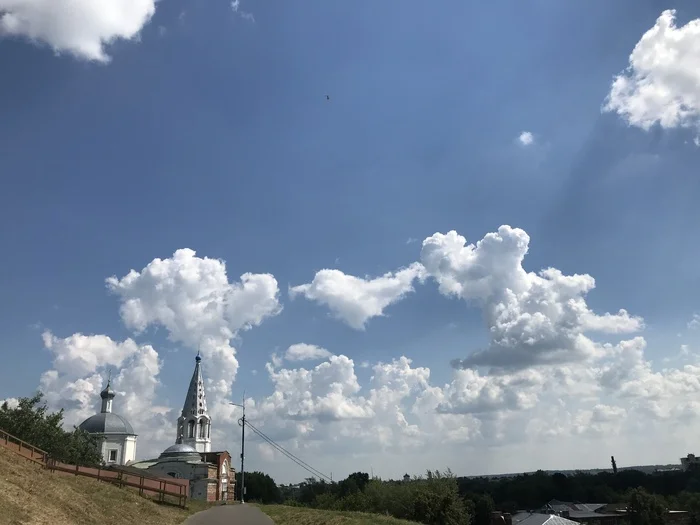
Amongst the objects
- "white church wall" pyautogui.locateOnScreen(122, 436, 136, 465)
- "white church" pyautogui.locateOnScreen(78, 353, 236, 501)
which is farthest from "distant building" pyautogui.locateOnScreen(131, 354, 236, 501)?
"white church wall" pyautogui.locateOnScreen(122, 436, 136, 465)

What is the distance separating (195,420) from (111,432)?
13.2 metres

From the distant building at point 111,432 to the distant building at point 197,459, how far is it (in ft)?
24.7

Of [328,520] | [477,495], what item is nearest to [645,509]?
[477,495]

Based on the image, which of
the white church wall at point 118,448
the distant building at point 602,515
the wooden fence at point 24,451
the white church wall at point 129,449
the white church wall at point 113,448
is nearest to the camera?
the wooden fence at point 24,451

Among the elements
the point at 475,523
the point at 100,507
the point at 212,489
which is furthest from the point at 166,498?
the point at 475,523

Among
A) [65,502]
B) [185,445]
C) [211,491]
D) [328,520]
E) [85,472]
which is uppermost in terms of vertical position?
[185,445]

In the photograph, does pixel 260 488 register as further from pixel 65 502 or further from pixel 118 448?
pixel 65 502

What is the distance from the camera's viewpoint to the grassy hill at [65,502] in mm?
16222

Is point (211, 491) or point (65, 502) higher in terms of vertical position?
→ point (65, 502)

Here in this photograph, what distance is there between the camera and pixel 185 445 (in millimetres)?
82938

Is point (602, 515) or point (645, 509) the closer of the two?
point (645, 509)

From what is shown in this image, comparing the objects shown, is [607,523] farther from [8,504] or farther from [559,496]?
[8,504]

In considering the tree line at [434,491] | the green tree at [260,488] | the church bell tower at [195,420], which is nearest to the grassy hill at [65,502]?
the tree line at [434,491]

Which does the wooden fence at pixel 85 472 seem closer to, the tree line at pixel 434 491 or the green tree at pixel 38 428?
the tree line at pixel 434 491
